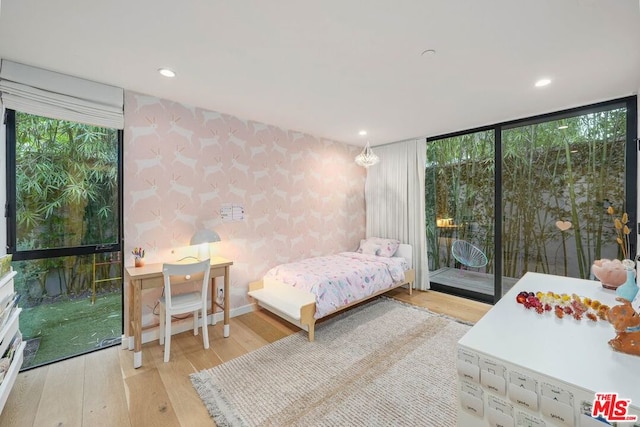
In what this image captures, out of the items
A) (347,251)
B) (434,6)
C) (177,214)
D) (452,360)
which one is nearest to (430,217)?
(347,251)

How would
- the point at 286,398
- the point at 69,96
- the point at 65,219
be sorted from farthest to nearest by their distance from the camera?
the point at 65,219 < the point at 69,96 < the point at 286,398

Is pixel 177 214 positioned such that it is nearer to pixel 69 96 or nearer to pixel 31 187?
pixel 31 187

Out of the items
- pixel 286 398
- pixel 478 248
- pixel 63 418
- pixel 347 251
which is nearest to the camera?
pixel 63 418

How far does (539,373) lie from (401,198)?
365 cm

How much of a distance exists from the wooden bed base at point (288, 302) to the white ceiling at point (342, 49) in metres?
2.11

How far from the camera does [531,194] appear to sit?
327 cm

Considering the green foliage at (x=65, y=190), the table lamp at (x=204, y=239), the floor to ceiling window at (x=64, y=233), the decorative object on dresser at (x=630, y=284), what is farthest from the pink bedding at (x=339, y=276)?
the decorative object on dresser at (x=630, y=284)

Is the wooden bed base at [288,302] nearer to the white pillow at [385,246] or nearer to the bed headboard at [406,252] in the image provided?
the white pillow at [385,246]

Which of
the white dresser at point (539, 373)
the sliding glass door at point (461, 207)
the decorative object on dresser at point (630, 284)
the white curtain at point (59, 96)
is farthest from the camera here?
the sliding glass door at point (461, 207)

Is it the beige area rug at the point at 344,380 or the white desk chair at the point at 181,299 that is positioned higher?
the white desk chair at the point at 181,299

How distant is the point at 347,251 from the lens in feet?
15.3

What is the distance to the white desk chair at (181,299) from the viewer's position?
231 cm

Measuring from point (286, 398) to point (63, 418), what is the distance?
143 centimetres

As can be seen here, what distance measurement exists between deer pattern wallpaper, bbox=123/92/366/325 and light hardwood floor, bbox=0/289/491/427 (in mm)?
501
